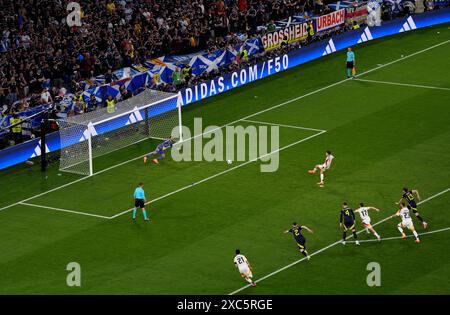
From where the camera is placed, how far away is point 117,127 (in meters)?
52.7

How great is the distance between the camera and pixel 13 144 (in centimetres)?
5094

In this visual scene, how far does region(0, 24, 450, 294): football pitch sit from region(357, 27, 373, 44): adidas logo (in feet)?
25.0

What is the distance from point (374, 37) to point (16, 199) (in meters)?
30.3

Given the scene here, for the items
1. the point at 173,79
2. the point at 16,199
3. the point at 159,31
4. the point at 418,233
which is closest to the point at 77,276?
the point at 16,199

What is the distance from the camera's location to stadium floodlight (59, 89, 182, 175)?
1944 inches

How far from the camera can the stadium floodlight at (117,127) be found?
1944 inches

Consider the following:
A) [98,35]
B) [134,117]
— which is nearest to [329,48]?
[98,35]

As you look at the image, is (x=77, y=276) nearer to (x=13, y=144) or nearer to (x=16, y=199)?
(x=16, y=199)

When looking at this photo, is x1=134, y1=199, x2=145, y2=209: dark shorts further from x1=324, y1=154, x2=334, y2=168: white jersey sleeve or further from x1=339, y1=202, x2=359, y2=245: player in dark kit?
x1=324, y1=154, x2=334, y2=168: white jersey sleeve

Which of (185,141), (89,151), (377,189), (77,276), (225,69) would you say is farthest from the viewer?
(225,69)

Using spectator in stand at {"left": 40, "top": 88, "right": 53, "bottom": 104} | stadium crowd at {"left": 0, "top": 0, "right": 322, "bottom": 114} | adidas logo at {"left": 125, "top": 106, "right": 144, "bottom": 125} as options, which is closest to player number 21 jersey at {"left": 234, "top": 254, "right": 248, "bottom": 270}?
adidas logo at {"left": 125, "top": 106, "right": 144, "bottom": 125}

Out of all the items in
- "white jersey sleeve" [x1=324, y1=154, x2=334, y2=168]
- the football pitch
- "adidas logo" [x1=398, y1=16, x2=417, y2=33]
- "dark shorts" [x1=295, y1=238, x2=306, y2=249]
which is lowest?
the football pitch

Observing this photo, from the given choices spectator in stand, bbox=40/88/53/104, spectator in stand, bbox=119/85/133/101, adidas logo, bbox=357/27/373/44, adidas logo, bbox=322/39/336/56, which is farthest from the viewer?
adidas logo, bbox=357/27/373/44

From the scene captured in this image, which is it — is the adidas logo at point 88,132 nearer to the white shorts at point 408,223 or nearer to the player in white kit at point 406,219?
the player in white kit at point 406,219
